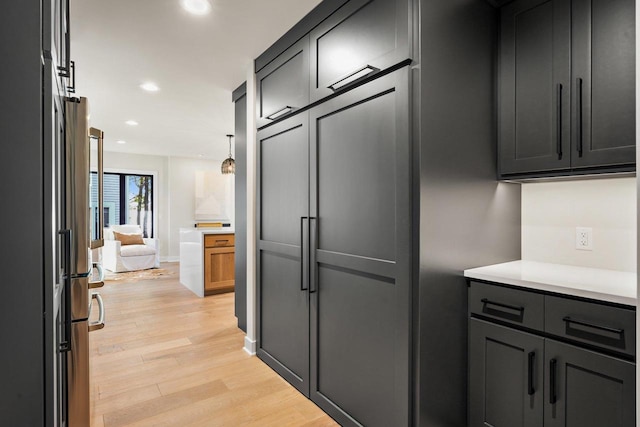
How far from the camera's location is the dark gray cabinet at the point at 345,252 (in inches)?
65.4

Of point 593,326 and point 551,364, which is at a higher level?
point 593,326

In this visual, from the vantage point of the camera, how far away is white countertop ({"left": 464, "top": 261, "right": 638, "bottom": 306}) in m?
1.35

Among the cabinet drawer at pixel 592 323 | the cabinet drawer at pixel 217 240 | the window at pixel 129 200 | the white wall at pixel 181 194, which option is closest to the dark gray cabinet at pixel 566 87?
the cabinet drawer at pixel 592 323

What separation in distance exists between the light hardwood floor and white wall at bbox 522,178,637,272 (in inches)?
63.0

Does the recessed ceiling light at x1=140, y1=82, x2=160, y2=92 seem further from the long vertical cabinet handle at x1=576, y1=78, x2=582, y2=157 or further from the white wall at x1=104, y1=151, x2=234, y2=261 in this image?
the white wall at x1=104, y1=151, x2=234, y2=261

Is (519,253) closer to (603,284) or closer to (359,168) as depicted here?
(603,284)

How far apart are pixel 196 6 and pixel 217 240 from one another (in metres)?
3.49

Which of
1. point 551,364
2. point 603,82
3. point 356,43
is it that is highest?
point 356,43

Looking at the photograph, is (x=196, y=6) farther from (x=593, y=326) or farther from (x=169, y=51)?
(x=593, y=326)

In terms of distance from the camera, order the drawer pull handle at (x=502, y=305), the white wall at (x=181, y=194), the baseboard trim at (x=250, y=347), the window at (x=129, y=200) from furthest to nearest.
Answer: the white wall at (x=181, y=194) < the window at (x=129, y=200) < the baseboard trim at (x=250, y=347) < the drawer pull handle at (x=502, y=305)

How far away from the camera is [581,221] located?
1909 mm

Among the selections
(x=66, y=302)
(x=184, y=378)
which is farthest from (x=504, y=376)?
(x=184, y=378)

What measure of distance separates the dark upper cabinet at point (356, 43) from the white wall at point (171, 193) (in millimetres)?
7168

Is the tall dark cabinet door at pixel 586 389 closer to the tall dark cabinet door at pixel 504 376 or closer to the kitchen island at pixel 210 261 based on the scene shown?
the tall dark cabinet door at pixel 504 376
